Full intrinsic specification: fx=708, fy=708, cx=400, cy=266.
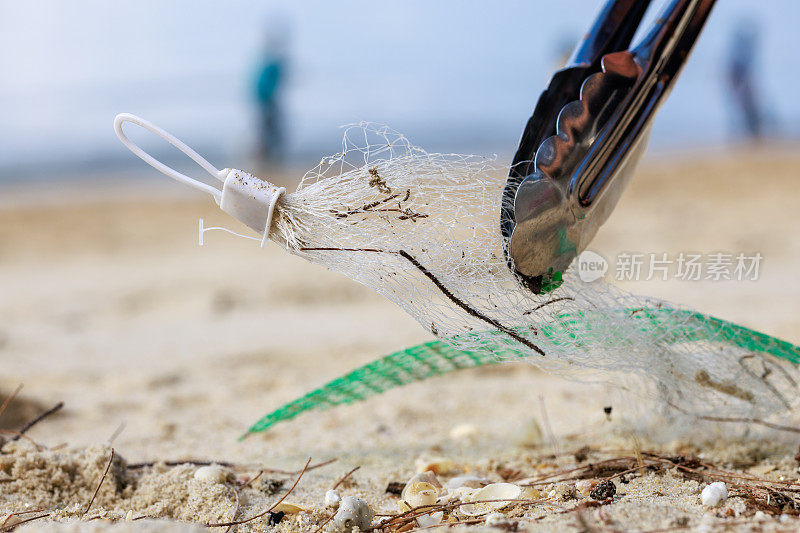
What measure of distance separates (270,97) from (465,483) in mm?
8571

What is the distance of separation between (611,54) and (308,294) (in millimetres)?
3420

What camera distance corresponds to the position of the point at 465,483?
161 cm

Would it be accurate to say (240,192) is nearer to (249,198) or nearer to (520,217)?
(249,198)

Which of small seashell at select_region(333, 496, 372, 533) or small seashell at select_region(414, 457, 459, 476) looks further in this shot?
small seashell at select_region(414, 457, 459, 476)

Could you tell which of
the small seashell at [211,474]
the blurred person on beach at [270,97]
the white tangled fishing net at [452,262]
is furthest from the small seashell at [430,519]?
the blurred person on beach at [270,97]

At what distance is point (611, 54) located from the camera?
1.50 metres

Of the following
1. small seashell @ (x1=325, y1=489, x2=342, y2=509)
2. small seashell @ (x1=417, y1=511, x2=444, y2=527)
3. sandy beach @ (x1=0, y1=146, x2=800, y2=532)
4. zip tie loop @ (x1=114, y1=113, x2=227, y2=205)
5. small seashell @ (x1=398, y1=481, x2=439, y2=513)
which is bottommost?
sandy beach @ (x1=0, y1=146, x2=800, y2=532)

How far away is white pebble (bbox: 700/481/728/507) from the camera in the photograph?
1.33 m

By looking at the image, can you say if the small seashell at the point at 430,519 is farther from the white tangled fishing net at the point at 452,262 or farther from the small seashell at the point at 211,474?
the small seashell at the point at 211,474

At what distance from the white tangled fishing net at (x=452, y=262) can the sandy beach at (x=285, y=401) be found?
269 millimetres

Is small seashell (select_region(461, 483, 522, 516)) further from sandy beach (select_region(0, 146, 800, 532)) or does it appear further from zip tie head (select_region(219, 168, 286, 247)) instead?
zip tie head (select_region(219, 168, 286, 247))

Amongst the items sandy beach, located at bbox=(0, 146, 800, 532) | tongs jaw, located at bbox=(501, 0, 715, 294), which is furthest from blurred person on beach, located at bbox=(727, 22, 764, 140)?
tongs jaw, located at bbox=(501, 0, 715, 294)

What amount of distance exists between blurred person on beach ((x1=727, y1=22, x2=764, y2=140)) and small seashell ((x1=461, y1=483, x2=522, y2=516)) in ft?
40.7

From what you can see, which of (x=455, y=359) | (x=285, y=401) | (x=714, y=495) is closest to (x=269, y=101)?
(x=285, y=401)
